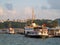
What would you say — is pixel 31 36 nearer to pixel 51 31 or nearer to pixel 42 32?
pixel 42 32

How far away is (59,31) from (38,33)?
27752 millimetres

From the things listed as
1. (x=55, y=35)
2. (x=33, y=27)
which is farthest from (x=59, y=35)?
(x=33, y=27)

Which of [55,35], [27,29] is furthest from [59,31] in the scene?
[27,29]

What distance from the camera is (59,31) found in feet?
495

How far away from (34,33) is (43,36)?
458 centimetres

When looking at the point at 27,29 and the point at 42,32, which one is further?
the point at 27,29

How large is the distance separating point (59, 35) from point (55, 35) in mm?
3180

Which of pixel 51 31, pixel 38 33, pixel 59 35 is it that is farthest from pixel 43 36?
pixel 51 31

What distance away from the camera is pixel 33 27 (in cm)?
14750

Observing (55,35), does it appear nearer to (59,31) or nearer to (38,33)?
(59,31)

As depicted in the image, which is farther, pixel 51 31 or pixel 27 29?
pixel 51 31

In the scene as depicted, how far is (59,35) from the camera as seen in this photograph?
144000mm

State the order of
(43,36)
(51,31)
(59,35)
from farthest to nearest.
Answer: (51,31) < (59,35) < (43,36)

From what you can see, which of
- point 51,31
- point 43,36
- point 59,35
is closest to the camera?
point 43,36
